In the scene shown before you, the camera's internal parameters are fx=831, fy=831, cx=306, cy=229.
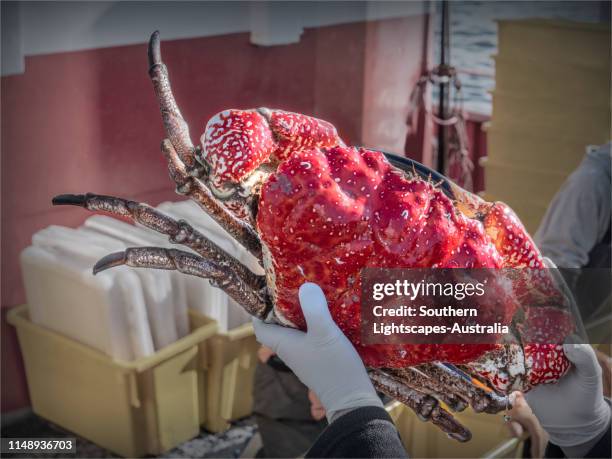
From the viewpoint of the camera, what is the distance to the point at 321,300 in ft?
4.49

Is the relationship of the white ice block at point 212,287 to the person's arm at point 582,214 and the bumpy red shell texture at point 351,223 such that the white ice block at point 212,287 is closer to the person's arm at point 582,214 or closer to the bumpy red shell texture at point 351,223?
the person's arm at point 582,214

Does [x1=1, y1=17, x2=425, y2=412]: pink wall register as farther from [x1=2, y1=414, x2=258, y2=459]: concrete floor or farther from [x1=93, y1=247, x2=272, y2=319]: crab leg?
[x1=93, y1=247, x2=272, y2=319]: crab leg

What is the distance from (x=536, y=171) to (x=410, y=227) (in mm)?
2585

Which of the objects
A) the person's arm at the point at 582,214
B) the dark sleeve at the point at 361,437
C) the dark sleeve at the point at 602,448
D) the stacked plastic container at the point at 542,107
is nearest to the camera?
the dark sleeve at the point at 361,437

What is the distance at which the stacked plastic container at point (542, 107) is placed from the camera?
3.51 m

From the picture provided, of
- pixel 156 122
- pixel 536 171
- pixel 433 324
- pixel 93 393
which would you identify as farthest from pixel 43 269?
pixel 536 171

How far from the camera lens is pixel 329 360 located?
4.62ft

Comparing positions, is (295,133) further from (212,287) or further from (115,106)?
(115,106)

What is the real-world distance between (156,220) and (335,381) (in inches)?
16.2

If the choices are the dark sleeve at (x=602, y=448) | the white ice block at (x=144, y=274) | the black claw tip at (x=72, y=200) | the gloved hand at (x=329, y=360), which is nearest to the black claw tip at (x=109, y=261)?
the black claw tip at (x=72, y=200)

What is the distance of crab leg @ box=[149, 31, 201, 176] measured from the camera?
1.38 metres

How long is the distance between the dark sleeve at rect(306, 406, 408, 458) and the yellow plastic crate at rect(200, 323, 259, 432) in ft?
5.23

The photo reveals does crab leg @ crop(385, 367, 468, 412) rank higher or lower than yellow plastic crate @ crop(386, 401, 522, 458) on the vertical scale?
higher

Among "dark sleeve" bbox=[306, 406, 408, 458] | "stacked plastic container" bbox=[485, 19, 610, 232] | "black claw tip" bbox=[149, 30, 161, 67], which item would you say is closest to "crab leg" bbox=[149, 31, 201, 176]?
"black claw tip" bbox=[149, 30, 161, 67]
